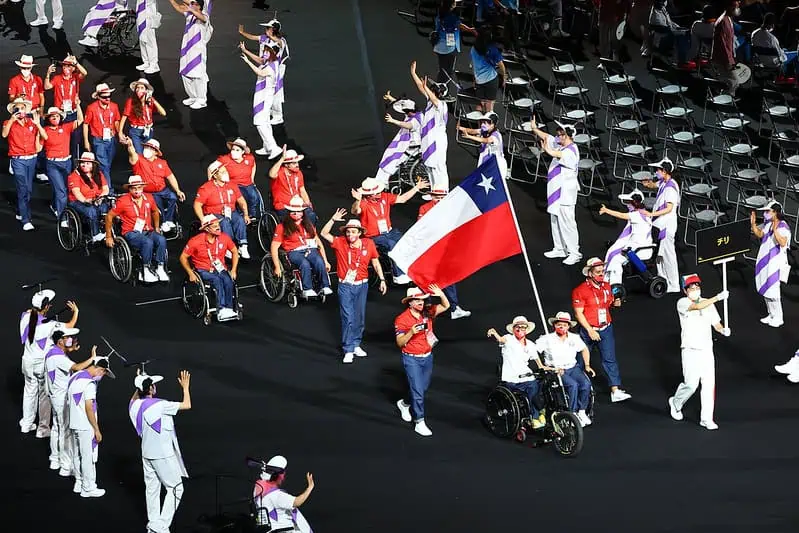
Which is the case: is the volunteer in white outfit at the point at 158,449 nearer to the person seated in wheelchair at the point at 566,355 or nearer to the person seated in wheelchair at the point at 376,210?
the person seated in wheelchair at the point at 566,355

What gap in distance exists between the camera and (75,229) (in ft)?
69.5

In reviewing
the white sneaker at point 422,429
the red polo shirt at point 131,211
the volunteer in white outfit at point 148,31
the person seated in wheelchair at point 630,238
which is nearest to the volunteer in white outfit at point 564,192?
the person seated in wheelchair at point 630,238

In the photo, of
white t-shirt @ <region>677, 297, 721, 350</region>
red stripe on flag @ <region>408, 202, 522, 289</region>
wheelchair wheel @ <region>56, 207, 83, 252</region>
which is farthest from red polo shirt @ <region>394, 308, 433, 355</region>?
wheelchair wheel @ <region>56, 207, 83, 252</region>

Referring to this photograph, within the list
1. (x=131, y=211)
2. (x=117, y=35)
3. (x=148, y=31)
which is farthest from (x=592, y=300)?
(x=117, y=35)

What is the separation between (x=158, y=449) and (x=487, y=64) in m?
10.7

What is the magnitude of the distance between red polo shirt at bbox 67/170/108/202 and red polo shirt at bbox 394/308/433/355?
5.59m

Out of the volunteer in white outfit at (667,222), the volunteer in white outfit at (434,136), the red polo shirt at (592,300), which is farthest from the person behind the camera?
the volunteer in white outfit at (434,136)

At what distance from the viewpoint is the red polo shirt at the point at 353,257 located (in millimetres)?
18516

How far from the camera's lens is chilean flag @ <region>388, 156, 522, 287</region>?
16938 millimetres

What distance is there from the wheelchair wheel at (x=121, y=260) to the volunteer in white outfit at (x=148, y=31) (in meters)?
6.46

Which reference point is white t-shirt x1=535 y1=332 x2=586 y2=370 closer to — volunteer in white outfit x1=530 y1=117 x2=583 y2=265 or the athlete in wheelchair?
the athlete in wheelchair

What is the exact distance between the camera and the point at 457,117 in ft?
81.9

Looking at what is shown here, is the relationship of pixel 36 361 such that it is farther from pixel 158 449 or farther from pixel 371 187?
pixel 371 187

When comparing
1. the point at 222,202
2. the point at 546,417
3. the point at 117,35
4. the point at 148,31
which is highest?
the point at 546,417
